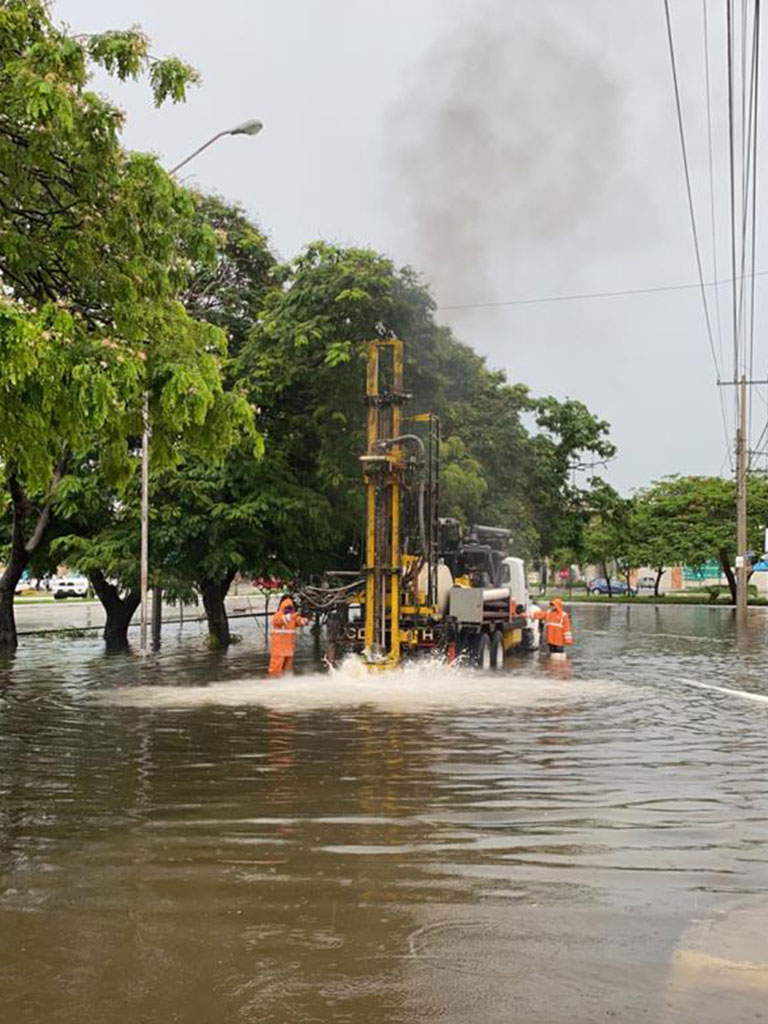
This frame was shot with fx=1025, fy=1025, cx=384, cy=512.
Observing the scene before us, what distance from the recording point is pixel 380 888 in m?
5.58

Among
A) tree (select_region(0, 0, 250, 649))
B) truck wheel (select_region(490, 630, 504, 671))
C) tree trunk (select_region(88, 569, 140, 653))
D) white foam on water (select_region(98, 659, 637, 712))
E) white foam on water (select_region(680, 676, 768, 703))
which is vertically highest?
tree (select_region(0, 0, 250, 649))

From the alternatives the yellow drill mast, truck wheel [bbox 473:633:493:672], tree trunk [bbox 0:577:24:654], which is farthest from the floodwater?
tree trunk [bbox 0:577:24:654]

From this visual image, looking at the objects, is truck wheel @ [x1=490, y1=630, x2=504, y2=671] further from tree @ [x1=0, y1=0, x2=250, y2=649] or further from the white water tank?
tree @ [x1=0, y1=0, x2=250, y2=649]

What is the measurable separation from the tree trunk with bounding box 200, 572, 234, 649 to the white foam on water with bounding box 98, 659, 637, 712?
652 centimetres

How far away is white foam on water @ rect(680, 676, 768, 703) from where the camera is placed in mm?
14680

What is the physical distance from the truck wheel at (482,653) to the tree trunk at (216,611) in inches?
272

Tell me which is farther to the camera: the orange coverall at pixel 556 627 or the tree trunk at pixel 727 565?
the tree trunk at pixel 727 565

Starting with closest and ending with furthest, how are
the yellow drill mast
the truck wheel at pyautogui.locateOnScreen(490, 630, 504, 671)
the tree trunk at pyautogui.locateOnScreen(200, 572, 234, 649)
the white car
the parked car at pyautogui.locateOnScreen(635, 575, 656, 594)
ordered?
the yellow drill mast → the truck wheel at pyautogui.locateOnScreen(490, 630, 504, 671) → the tree trunk at pyautogui.locateOnScreen(200, 572, 234, 649) → the white car → the parked car at pyautogui.locateOnScreen(635, 575, 656, 594)

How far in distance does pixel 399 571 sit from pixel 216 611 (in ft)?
28.6

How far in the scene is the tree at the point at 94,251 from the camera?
720cm

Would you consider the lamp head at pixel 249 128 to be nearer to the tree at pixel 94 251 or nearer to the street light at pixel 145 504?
the street light at pixel 145 504

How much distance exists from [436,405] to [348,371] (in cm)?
278

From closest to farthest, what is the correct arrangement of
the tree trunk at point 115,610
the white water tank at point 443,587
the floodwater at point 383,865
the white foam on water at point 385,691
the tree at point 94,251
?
the floodwater at point 383,865, the tree at point 94,251, the white foam on water at point 385,691, the white water tank at point 443,587, the tree trunk at point 115,610

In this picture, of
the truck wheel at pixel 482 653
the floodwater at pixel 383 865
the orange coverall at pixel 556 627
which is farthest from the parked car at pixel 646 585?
the floodwater at pixel 383 865
